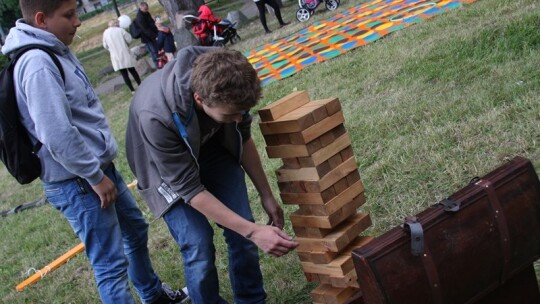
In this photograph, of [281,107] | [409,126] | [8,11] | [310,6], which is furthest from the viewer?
[8,11]

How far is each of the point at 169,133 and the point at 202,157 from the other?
1.46 ft

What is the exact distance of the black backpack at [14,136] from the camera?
2.63 m

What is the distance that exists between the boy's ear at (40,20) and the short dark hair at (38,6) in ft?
0.04

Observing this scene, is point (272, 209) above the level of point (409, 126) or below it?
above

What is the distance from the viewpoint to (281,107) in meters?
2.92

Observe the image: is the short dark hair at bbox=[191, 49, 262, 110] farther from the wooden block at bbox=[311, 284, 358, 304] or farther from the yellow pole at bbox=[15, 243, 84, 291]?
the yellow pole at bbox=[15, 243, 84, 291]

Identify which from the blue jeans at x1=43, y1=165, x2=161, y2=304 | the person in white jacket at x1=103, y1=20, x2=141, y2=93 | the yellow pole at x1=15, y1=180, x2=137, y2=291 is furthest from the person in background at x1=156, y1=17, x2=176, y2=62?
the blue jeans at x1=43, y1=165, x2=161, y2=304

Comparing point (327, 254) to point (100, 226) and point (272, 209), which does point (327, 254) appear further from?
point (100, 226)

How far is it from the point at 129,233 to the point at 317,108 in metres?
1.33

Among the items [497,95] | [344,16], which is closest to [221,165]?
[497,95]

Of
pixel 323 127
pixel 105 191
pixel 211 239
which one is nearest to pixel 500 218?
pixel 323 127

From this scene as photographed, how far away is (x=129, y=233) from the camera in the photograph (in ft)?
11.1

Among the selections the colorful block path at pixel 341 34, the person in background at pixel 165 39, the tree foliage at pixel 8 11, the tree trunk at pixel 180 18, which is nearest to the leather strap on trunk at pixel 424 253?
the colorful block path at pixel 341 34

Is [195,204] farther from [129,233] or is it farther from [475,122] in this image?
[475,122]
